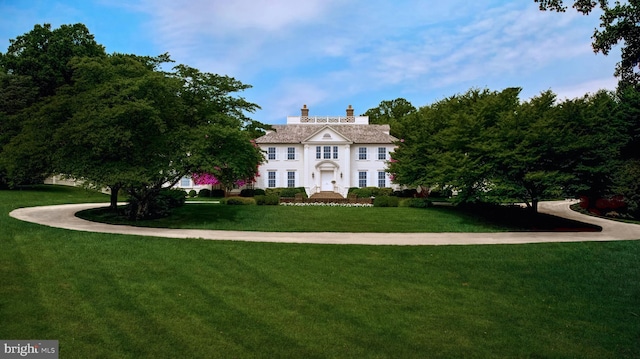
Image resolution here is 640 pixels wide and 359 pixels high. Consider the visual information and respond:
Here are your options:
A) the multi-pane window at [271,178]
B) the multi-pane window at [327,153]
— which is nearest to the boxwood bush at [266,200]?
the multi-pane window at [271,178]

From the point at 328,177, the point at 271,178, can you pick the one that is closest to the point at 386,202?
the point at 328,177

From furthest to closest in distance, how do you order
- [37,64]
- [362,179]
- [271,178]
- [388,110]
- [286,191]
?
[388,110]
[271,178]
[362,179]
[286,191]
[37,64]

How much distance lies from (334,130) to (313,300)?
35059 millimetres

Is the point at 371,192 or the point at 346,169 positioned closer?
the point at 371,192

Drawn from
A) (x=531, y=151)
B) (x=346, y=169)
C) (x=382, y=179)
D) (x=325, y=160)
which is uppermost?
(x=325, y=160)

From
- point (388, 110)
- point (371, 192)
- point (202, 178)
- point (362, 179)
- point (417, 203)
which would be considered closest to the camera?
point (202, 178)

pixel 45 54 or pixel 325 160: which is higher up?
pixel 45 54

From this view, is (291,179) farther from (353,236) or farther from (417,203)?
(353,236)

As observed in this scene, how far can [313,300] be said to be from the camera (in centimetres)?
849

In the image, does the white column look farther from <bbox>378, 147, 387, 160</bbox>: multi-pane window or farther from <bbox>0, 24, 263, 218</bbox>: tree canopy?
<bbox>0, 24, 263, 218</bbox>: tree canopy

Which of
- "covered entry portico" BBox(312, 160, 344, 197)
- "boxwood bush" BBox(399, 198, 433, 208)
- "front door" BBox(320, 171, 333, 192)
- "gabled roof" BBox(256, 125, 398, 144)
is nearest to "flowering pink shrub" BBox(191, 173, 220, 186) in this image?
"gabled roof" BBox(256, 125, 398, 144)

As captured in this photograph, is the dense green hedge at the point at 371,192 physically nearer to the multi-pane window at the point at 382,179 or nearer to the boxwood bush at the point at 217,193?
the multi-pane window at the point at 382,179

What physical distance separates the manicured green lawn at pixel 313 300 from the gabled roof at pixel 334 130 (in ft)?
98.2

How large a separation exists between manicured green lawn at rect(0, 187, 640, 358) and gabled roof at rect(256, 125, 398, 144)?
2993 cm
